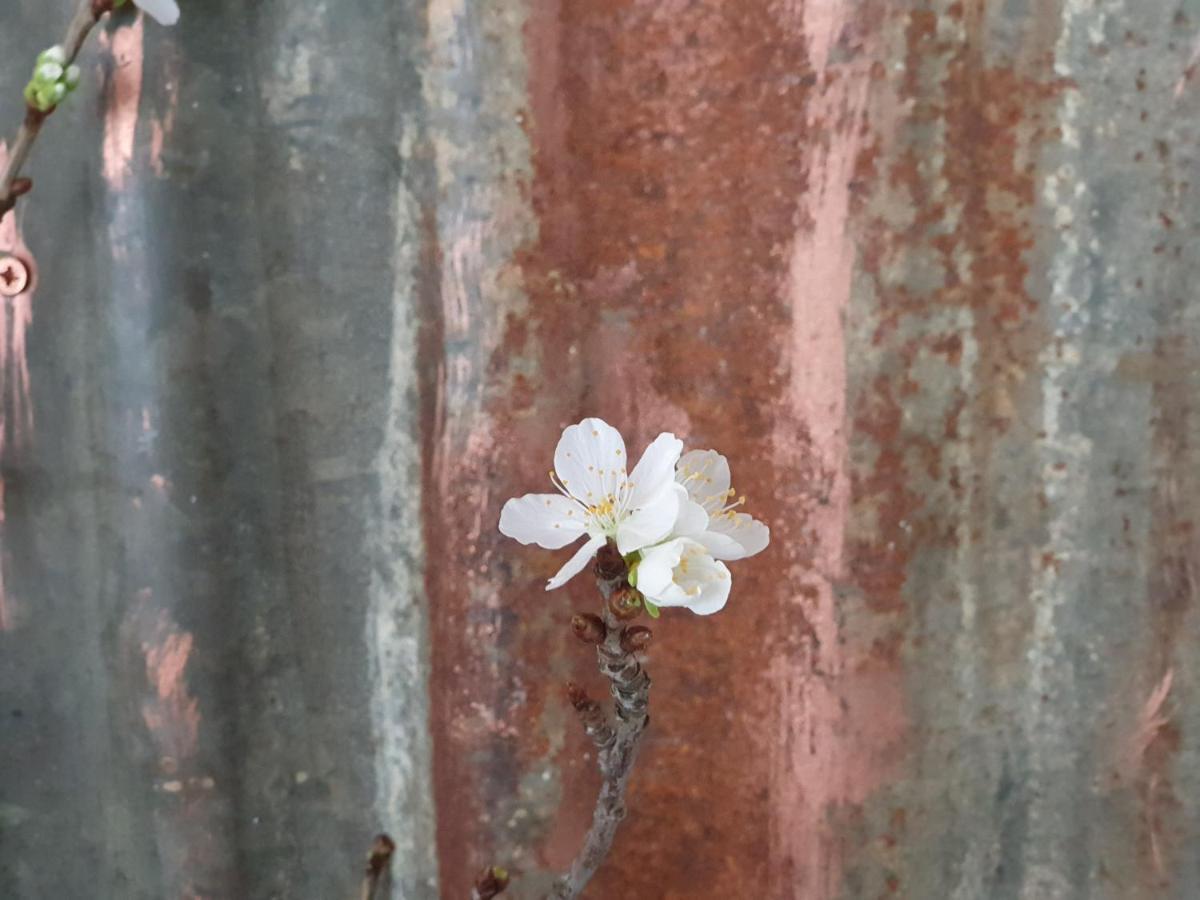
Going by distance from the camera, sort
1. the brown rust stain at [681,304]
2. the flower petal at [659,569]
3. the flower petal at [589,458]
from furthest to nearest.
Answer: the brown rust stain at [681,304] < the flower petal at [589,458] < the flower petal at [659,569]

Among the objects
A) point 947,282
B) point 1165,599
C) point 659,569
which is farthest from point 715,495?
point 1165,599

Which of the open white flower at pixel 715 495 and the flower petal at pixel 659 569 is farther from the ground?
the open white flower at pixel 715 495

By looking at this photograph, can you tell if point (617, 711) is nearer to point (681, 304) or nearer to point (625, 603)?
point (625, 603)

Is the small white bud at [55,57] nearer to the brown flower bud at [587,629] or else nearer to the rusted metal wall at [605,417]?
the rusted metal wall at [605,417]

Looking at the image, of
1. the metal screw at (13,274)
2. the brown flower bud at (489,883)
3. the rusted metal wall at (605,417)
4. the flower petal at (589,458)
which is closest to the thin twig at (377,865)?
the rusted metal wall at (605,417)

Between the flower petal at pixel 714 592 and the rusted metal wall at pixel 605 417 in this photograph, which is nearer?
A: the flower petal at pixel 714 592

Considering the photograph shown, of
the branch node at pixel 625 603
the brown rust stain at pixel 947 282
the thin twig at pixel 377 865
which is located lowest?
the thin twig at pixel 377 865

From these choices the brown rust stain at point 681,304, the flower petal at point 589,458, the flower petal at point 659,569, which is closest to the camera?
the flower petal at point 659,569

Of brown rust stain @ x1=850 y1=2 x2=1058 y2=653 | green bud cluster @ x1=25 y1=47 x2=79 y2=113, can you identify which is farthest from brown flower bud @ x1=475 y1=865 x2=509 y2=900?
green bud cluster @ x1=25 y1=47 x2=79 y2=113
